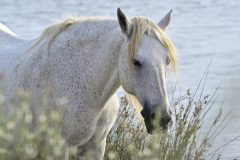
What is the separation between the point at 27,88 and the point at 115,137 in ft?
4.14

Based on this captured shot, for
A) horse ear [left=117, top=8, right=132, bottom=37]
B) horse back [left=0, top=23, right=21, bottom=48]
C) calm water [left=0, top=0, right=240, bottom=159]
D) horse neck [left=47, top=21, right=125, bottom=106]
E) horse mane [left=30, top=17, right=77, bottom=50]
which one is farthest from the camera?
calm water [left=0, top=0, right=240, bottom=159]

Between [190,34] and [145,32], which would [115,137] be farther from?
[190,34]

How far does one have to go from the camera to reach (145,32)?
464 cm

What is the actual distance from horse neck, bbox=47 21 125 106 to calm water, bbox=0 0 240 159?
446 cm

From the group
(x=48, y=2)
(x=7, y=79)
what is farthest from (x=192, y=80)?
(x=48, y=2)

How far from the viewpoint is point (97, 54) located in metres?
4.86

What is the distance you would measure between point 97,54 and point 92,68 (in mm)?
90

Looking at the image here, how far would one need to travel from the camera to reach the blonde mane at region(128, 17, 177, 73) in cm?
455

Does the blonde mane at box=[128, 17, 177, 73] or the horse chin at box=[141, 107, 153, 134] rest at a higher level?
the blonde mane at box=[128, 17, 177, 73]

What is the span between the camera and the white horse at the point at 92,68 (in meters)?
4.55

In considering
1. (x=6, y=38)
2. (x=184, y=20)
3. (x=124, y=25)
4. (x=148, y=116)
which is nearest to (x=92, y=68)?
(x=124, y=25)

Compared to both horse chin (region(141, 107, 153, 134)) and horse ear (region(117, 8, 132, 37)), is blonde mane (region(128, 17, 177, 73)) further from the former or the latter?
horse chin (region(141, 107, 153, 134))

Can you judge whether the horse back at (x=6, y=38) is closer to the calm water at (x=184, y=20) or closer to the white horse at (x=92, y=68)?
the white horse at (x=92, y=68)

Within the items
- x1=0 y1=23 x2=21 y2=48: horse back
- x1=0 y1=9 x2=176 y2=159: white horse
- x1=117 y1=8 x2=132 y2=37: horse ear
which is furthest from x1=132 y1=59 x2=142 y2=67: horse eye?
x1=0 y1=23 x2=21 y2=48: horse back
